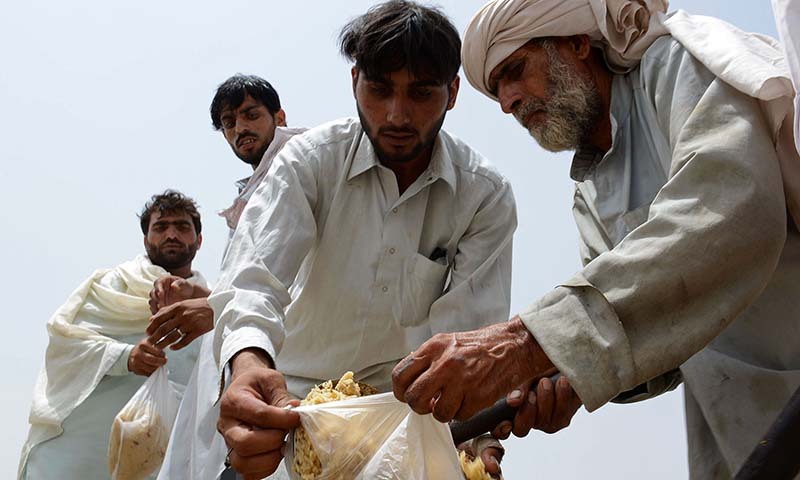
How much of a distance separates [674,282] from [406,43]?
1701 millimetres

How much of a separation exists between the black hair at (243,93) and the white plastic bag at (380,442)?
12.1 feet

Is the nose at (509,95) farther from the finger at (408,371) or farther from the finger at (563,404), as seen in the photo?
the finger at (408,371)

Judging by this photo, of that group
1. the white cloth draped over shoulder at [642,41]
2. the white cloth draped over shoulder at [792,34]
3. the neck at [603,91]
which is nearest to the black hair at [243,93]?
the white cloth draped over shoulder at [642,41]

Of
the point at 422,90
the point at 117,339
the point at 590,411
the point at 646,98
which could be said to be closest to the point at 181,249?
the point at 117,339

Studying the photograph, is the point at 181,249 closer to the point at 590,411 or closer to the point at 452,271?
the point at 452,271

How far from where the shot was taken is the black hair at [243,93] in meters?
5.86

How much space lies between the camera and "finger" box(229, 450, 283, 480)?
2465 mm

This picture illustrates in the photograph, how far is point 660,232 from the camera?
7.29 ft

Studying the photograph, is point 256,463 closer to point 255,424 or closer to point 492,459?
point 255,424

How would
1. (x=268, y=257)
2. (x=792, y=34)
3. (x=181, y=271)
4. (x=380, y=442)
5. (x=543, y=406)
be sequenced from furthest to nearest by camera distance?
(x=181, y=271) < (x=268, y=257) < (x=543, y=406) < (x=380, y=442) < (x=792, y=34)

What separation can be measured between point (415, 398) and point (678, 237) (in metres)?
0.64

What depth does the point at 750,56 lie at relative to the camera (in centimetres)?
238

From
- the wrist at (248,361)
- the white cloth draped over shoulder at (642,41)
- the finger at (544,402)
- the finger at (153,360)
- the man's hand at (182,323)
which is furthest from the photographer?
the finger at (153,360)

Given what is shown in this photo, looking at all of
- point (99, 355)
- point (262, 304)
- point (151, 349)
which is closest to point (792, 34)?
point (262, 304)
